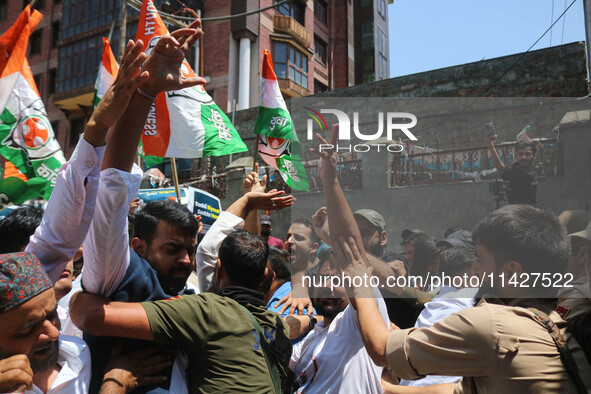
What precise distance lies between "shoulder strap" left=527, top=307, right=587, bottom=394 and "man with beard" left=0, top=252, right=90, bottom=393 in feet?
5.12

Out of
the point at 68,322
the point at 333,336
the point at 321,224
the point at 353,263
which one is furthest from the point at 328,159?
the point at 68,322

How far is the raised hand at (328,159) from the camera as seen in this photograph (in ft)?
6.93

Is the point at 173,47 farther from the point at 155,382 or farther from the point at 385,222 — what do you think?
the point at 155,382

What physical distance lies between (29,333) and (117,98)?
2.56ft

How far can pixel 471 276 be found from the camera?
187cm

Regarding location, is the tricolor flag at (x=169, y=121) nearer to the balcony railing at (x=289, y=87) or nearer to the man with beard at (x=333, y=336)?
the man with beard at (x=333, y=336)

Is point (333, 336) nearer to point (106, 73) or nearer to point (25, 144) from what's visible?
point (25, 144)

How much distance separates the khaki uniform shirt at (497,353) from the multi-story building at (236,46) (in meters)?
17.4

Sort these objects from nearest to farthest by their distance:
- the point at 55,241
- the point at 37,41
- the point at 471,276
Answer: the point at 55,241, the point at 471,276, the point at 37,41

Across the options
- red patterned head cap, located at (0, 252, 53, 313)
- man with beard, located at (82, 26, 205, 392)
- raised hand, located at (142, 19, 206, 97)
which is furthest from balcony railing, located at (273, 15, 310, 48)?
red patterned head cap, located at (0, 252, 53, 313)

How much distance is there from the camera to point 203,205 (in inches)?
477

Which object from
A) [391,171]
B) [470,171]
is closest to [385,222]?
[391,171]

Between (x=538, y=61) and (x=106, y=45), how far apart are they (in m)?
8.82

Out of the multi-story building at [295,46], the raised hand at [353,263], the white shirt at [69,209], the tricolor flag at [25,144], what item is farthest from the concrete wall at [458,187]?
the multi-story building at [295,46]
